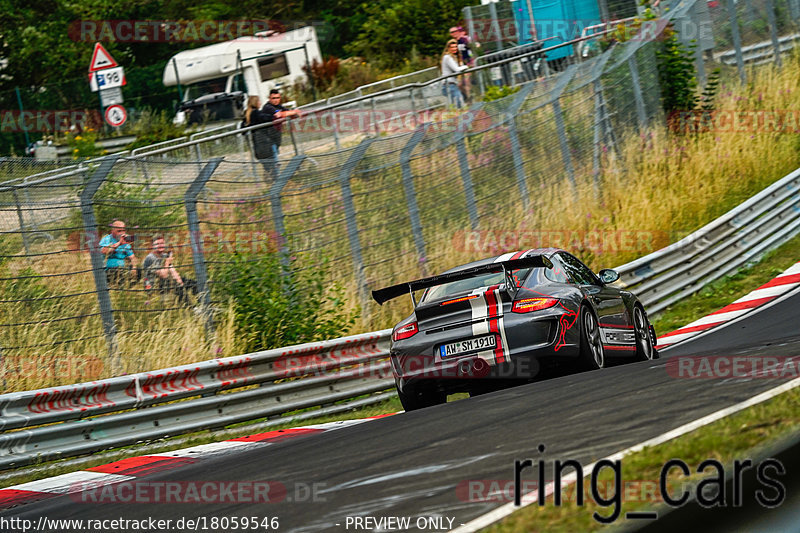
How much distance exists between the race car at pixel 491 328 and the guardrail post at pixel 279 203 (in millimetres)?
4084

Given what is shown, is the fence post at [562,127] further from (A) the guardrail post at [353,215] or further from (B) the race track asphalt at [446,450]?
(B) the race track asphalt at [446,450]

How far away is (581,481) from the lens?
416cm

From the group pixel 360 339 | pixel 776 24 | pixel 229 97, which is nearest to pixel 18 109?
pixel 229 97

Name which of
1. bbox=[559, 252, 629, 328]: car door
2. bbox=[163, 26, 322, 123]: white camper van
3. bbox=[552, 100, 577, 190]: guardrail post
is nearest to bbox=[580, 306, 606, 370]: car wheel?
bbox=[559, 252, 629, 328]: car door

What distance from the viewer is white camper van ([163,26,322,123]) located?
33.8 metres

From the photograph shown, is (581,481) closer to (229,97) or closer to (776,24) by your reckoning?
(776,24)

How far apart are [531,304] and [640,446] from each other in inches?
172

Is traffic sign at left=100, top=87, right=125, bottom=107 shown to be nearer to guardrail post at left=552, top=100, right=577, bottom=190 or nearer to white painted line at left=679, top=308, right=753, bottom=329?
guardrail post at left=552, top=100, right=577, bottom=190

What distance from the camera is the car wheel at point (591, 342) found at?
30.3 ft

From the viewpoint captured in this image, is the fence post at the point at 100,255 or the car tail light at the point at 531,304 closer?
the car tail light at the point at 531,304

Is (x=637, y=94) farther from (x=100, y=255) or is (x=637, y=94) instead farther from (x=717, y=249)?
(x=100, y=255)

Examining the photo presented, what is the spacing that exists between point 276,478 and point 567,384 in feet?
9.67

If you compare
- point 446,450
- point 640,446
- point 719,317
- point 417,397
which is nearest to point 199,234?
point 417,397

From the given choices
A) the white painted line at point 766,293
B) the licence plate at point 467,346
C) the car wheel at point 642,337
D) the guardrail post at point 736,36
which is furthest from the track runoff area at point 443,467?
the guardrail post at point 736,36
